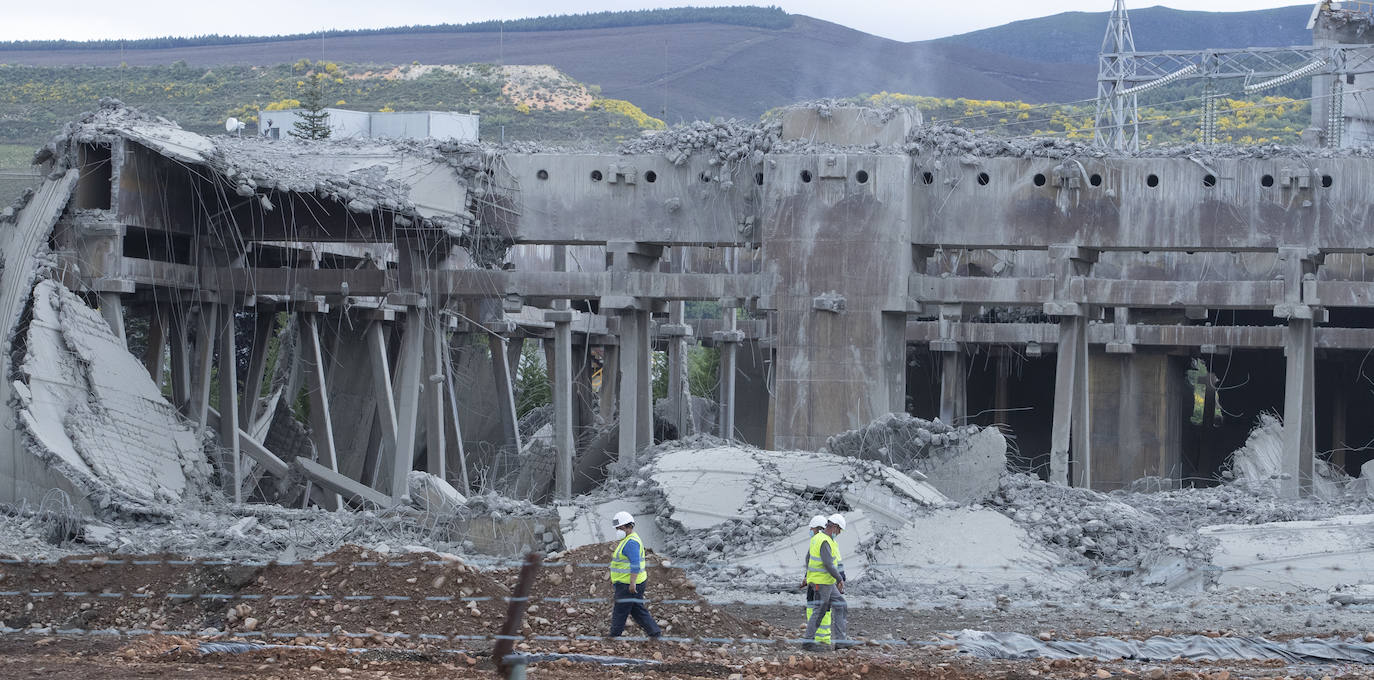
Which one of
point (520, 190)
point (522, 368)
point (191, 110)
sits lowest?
point (522, 368)

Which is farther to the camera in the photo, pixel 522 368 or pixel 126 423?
pixel 522 368

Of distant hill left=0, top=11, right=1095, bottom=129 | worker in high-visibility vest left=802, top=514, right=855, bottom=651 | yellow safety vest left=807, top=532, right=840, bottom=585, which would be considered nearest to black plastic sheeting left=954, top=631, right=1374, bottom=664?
worker in high-visibility vest left=802, top=514, right=855, bottom=651

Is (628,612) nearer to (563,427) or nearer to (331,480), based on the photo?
(331,480)

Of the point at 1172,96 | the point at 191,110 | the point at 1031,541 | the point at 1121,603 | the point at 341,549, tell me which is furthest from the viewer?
the point at 1172,96

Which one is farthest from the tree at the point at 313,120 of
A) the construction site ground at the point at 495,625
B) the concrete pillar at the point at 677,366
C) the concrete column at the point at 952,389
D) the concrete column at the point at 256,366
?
the construction site ground at the point at 495,625

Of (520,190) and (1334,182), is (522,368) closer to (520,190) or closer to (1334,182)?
(520,190)

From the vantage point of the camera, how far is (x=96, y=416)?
1838cm

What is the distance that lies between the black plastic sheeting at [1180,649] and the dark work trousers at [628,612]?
7.43ft

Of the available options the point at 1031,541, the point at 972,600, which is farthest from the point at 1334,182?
the point at 972,600

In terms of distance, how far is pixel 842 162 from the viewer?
21.5 meters

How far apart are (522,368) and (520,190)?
20736mm

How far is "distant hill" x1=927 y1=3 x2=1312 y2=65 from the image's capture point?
12175 cm

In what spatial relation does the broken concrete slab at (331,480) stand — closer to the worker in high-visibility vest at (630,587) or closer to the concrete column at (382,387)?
the concrete column at (382,387)

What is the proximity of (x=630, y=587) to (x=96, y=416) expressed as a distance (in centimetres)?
871
